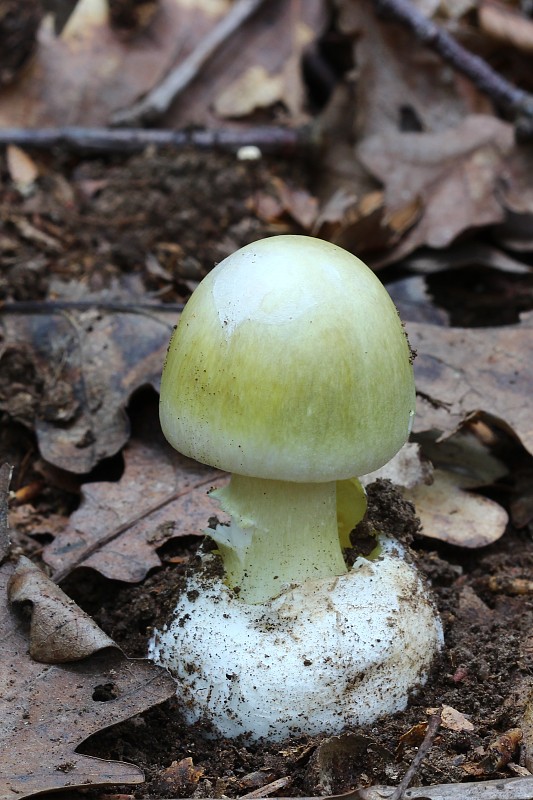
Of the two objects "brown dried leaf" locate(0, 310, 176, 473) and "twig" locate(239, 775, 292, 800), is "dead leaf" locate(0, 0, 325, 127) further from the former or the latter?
"twig" locate(239, 775, 292, 800)

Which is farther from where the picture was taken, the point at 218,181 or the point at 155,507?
the point at 218,181

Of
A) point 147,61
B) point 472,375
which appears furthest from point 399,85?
point 472,375

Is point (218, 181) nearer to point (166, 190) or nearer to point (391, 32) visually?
point (166, 190)

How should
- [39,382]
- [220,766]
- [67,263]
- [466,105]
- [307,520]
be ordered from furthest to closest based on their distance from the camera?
[466,105]
[67,263]
[39,382]
[307,520]
[220,766]

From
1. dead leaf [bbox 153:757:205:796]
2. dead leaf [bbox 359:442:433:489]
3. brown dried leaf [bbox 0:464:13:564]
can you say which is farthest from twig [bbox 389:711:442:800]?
brown dried leaf [bbox 0:464:13:564]

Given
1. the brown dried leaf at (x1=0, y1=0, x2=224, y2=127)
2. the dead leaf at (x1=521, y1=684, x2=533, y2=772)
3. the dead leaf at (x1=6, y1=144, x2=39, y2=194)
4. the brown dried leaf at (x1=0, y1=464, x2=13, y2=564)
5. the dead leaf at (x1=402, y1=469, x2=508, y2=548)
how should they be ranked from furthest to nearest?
the brown dried leaf at (x1=0, y1=0, x2=224, y2=127) → the dead leaf at (x1=6, y1=144, x2=39, y2=194) → the dead leaf at (x1=402, y1=469, x2=508, y2=548) → the brown dried leaf at (x1=0, y1=464, x2=13, y2=564) → the dead leaf at (x1=521, y1=684, x2=533, y2=772)

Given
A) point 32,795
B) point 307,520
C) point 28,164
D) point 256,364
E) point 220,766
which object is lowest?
point 28,164

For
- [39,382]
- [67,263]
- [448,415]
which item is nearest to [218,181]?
[67,263]

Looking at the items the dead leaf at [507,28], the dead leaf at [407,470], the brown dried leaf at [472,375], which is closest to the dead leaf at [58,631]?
the dead leaf at [407,470]
